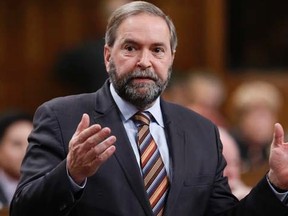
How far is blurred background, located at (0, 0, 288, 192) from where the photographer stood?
900 centimetres

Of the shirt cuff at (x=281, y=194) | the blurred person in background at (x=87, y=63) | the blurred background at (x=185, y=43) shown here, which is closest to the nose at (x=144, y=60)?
the shirt cuff at (x=281, y=194)

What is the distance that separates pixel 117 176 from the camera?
12.1 ft

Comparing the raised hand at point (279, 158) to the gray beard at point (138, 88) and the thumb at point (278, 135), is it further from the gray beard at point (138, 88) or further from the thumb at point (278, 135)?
the gray beard at point (138, 88)

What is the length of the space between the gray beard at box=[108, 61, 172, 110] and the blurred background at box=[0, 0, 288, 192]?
4.75 m

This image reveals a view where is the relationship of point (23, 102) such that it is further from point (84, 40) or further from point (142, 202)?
point (142, 202)

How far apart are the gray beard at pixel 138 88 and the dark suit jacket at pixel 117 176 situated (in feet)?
0.28

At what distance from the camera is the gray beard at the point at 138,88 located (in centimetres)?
375

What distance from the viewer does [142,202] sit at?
369cm

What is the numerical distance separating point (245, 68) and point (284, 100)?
0.44 meters

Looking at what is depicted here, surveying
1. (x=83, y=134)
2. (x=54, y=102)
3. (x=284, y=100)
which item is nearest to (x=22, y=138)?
(x=54, y=102)

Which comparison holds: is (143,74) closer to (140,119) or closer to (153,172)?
(140,119)

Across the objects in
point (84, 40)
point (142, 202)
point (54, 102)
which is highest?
point (54, 102)

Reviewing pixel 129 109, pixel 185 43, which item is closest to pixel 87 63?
pixel 185 43

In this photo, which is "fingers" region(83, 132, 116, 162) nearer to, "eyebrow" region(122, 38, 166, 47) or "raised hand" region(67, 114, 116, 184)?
"raised hand" region(67, 114, 116, 184)
